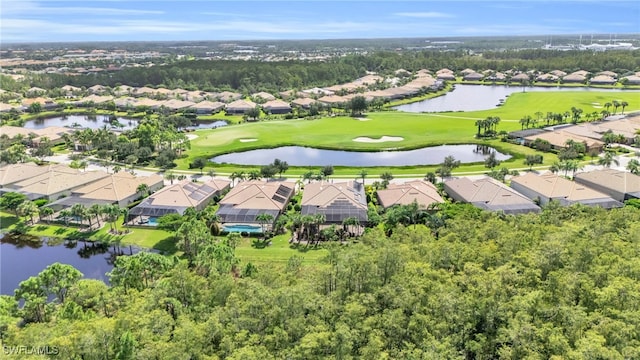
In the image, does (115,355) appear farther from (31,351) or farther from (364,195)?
(364,195)

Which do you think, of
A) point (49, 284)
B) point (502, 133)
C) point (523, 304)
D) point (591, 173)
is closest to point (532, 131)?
point (502, 133)

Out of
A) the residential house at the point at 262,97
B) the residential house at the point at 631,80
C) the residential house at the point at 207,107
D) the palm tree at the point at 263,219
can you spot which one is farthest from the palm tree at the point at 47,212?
the residential house at the point at 631,80

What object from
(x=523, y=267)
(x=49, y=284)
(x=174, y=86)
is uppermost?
(x=174, y=86)

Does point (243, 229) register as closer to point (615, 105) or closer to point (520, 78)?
point (615, 105)

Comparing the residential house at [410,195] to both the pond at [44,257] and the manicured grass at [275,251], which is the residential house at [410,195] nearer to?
the manicured grass at [275,251]

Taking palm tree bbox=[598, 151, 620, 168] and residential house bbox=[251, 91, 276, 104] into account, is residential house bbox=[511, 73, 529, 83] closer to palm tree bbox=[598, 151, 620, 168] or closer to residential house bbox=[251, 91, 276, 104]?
residential house bbox=[251, 91, 276, 104]
